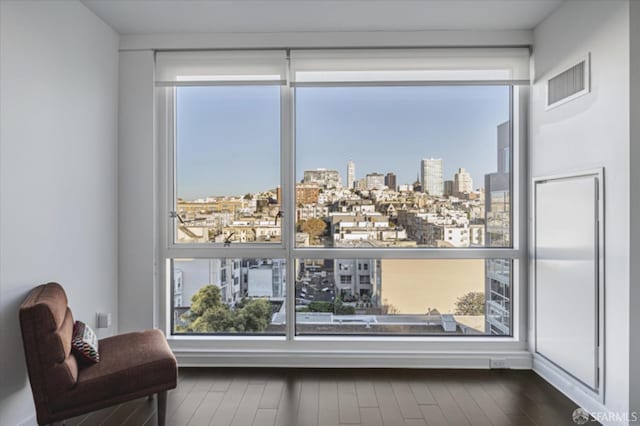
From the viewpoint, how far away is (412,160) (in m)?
3.70

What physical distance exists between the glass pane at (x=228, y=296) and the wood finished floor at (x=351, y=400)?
1.27ft

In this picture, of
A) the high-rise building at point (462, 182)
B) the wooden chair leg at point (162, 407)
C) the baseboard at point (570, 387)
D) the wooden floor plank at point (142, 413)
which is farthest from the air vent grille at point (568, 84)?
the wooden floor plank at point (142, 413)

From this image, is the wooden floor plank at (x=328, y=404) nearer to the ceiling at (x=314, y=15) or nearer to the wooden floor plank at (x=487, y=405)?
the wooden floor plank at (x=487, y=405)

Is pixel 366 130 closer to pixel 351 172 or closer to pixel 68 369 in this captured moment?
pixel 351 172

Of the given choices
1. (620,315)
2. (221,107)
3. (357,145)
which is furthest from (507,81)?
(221,107)

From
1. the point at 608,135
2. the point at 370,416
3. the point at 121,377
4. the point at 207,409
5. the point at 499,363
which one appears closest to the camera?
the point at 121,377

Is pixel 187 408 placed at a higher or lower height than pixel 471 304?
lower

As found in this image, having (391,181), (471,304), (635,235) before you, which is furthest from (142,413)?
(635,235)

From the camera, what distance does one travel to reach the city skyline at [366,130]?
12.1ft

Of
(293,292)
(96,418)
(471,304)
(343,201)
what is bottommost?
(96,418)

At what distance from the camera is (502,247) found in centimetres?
368

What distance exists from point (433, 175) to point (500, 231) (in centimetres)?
76

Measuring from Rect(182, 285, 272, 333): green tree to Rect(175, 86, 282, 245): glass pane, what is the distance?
0.52 metres

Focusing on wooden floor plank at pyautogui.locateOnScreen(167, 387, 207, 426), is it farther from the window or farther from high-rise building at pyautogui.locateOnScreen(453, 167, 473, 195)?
high-rise building at pyautogui.locateOnScreen(453, 167, 473, 195)
